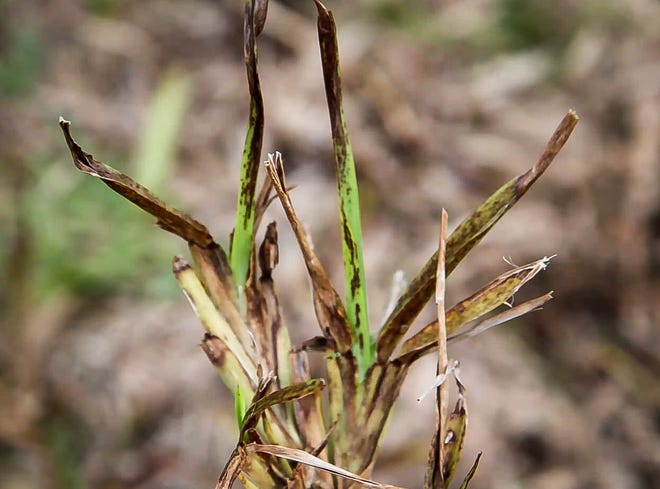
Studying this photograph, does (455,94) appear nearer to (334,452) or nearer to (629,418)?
(629,418)

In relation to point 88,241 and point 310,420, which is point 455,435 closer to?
point 310,420

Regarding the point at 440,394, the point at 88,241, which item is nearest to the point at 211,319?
the point at 440,394

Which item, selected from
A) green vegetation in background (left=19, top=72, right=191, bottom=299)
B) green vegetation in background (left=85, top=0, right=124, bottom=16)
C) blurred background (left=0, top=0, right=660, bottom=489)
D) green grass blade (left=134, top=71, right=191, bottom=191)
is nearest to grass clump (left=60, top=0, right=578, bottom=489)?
blurred background (left=0, top=0, right=660, bottom=489)

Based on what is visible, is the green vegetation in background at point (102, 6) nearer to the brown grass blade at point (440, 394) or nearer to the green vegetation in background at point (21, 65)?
the green vegetation in background at point (21, 65)

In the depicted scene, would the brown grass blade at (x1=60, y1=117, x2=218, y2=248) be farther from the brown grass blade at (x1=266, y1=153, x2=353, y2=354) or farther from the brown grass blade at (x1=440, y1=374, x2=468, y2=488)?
the brown grass blade at (x1=440, y1=374, x2=468, y2=488)

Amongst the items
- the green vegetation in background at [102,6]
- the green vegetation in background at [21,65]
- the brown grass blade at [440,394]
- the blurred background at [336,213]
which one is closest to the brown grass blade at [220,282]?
the brown grass blade at [440,394]

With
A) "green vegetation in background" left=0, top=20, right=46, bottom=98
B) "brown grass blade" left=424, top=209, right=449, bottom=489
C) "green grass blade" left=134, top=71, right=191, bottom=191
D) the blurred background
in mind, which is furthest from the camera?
"green grass blade" left=134, top=71, right=191, bottom=191
